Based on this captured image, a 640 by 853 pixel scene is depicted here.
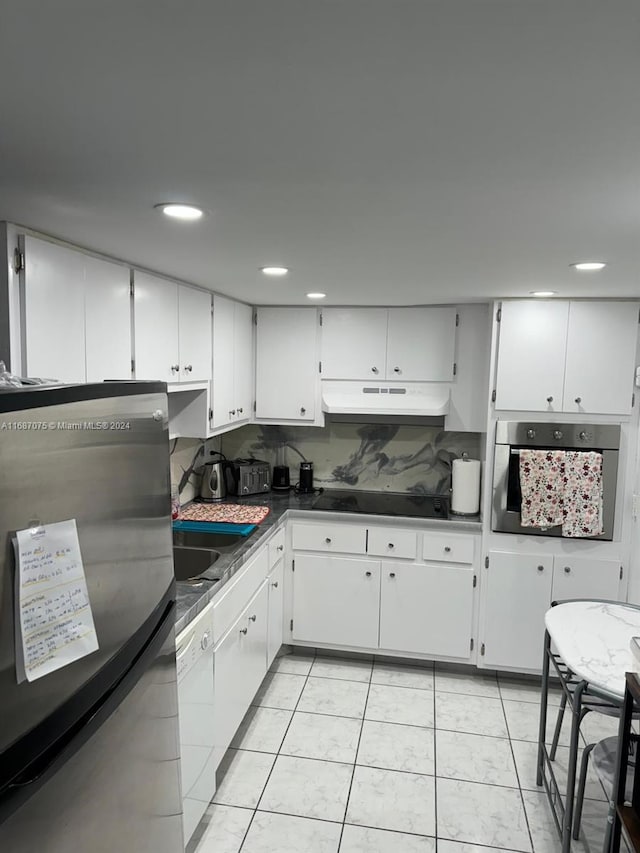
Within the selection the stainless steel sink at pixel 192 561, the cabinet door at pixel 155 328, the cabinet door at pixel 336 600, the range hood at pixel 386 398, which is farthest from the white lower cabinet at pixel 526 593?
the cabinet door at pixel 155 328

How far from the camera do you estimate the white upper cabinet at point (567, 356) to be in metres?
3.06

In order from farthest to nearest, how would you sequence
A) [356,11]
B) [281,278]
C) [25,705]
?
1. [281,278]
2. [25,705]
3. [356,11]

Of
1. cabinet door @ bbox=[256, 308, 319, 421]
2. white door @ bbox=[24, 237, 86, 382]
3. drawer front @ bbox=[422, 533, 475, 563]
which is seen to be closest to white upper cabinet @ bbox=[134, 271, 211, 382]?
white door @ bbox=[24, 237, 86, 382]

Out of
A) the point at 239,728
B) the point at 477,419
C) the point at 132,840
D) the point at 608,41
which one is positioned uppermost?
the point at 608,41

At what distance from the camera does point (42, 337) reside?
5.51ft

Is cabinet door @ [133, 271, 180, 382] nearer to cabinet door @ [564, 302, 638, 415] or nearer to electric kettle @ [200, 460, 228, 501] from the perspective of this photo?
electric kettle @ [200, 460, 228, 501]

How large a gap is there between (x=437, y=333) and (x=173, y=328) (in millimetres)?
1635

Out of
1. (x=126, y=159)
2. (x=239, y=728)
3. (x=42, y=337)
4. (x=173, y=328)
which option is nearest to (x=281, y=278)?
(x=173, y=328)

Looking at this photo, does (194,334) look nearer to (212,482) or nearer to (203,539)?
(203,539)

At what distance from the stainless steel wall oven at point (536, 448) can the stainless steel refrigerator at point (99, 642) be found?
2248 millimetres

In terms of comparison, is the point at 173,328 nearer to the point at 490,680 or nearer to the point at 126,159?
the point at 126,159

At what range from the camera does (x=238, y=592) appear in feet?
8.64

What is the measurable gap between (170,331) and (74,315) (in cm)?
70

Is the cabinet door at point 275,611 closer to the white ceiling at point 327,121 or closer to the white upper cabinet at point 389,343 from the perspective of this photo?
the white upper cabinet at point 389,343
